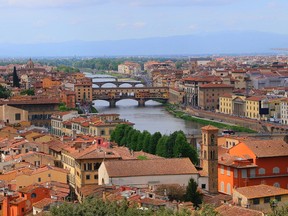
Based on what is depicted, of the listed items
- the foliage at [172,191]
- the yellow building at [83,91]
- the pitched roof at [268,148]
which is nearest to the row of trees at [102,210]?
the foliage at [172,191]

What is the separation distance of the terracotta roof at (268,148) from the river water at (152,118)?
1470 centimetres

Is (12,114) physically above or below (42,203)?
below

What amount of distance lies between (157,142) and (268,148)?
4643 millimetres

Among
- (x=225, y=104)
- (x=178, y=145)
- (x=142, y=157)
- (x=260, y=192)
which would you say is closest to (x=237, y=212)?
(x=260, y=192)

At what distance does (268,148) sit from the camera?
16.1 m

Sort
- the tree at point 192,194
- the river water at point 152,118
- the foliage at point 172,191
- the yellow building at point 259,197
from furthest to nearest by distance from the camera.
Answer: the river water at point 152,118 → the foliage at point 172,191 → the tree at point 192,194 → the yellow building at point 259,197

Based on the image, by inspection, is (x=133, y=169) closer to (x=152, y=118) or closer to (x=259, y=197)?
(x=259, y=197)

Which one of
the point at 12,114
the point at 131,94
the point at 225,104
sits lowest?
the point at 131,94

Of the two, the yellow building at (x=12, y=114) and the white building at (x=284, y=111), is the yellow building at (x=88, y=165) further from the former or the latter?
the white building at (x=284, y=111)

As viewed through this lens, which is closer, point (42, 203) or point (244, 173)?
point (42, 203)

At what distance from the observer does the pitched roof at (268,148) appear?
15852 mm

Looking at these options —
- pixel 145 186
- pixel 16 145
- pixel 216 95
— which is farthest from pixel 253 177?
pixel 216 95

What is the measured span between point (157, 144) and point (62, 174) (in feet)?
15.4

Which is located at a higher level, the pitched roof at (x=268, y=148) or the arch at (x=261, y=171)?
the pitched roof at (x=268, y=148)
